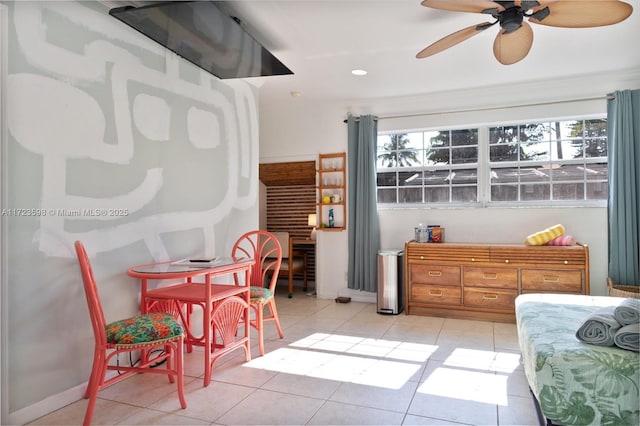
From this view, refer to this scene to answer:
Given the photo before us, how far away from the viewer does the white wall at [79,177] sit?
213 cm

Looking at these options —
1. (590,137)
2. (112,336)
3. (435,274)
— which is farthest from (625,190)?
(112,336)

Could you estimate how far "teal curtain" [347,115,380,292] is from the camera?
16.5ft

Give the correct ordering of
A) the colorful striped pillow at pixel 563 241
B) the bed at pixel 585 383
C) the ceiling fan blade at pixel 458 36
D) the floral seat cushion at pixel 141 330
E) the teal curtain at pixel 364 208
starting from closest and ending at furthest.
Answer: the bed at pixel 585 383, the floral seat cushion at pixel 141 330, the ceiling fan blade at pixel 458 36, the colorful striped pillow at pixel 563 241, the teal curtain at pixel 364 208

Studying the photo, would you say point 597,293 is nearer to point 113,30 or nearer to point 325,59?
point 325,59

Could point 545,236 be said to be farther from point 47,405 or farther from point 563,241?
point 47,405

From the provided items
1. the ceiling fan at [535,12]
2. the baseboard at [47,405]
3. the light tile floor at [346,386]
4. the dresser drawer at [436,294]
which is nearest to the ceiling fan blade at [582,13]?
the ceiling fan at [535,12]

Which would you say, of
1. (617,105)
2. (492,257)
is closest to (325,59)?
(492,257)

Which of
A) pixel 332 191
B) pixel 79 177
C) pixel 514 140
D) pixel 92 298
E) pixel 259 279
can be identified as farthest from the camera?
pixel 332 191

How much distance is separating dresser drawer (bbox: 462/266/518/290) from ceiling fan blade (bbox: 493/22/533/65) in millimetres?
2252

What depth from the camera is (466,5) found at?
7.21ft

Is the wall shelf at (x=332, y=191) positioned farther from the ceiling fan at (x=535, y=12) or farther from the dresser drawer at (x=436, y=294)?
the ceiling fan at (x=535, y=12)

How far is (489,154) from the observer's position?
4789mm

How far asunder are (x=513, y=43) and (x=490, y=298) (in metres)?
2.64

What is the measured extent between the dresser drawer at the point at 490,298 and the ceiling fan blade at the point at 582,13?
106 inches
